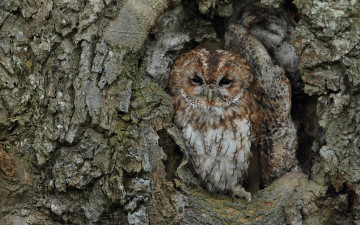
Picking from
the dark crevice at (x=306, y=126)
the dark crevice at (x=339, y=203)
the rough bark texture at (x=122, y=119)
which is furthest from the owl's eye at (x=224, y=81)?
the dark crevice at (x=339, y=203)

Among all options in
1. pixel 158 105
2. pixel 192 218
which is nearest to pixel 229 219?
pixel 192 218

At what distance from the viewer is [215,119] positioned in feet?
10.5

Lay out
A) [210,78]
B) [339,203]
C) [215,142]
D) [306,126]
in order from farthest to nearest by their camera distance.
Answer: [306,126]
[215,142]
[210,78]
[339,203]

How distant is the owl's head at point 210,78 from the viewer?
310cm

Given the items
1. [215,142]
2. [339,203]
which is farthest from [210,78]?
[339,203]

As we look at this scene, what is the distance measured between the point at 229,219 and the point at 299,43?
118 cm

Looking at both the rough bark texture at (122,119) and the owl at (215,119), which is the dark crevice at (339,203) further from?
the owl at (215,119)

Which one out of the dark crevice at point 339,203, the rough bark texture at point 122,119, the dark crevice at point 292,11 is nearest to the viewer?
the rough bark texture at point 122,119

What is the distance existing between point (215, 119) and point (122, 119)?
0.74m

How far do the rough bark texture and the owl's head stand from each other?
0.21 m

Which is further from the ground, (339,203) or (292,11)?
(292,11)

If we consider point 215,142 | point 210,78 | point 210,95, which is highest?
point 210,78

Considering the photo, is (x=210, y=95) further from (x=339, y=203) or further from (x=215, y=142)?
(x=339, y=203)

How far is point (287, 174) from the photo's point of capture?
3.26 metres
